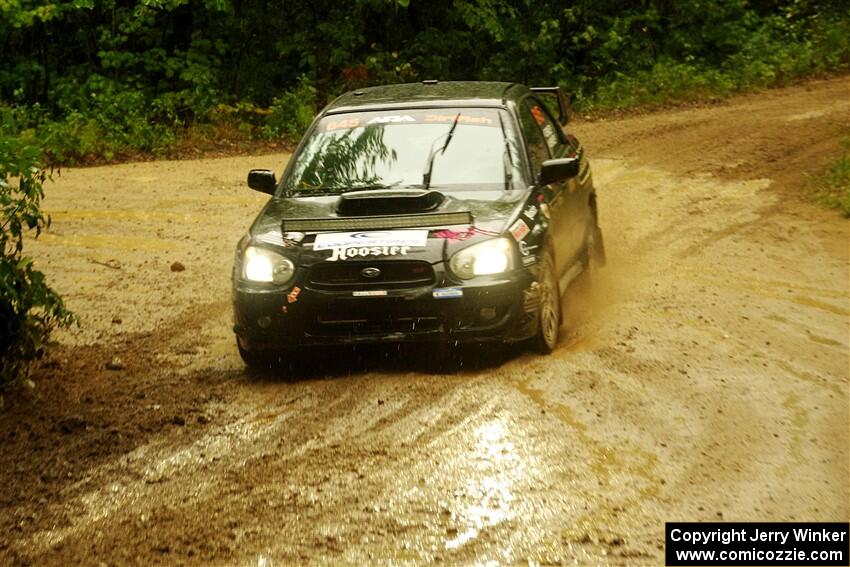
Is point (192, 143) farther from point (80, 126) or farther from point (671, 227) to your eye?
point (671, 227)

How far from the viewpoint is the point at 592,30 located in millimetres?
22766

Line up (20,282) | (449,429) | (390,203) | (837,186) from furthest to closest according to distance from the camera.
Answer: (837,186) < (390,203) < (20,282) < (449,429)

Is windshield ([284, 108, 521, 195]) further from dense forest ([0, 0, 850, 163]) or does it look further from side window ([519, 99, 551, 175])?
dense forest ([0, 0, 850, 163])

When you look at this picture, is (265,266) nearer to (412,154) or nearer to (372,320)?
(372,320)

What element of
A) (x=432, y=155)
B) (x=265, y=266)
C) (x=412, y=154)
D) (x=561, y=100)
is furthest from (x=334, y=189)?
(x=561, y=100)

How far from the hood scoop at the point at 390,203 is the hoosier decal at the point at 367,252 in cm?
39

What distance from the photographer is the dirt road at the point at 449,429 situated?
4941 mm

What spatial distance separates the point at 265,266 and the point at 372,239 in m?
0.65

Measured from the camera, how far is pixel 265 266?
7355 millimetres

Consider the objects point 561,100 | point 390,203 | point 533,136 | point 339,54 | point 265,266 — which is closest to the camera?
point 265,266

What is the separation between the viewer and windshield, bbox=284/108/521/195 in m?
7.99

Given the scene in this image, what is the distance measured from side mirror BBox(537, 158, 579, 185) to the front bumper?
36.4 inches

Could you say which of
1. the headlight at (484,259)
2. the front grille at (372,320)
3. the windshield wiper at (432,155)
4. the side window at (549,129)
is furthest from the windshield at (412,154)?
the front grille at (372,320)

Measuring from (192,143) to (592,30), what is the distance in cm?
773
